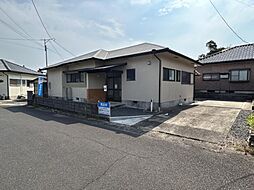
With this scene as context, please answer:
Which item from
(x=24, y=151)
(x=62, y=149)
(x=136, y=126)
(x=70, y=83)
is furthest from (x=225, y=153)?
(x=70, y=83)

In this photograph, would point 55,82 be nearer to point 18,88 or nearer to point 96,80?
point 96,80

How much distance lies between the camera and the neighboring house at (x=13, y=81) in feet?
69.0

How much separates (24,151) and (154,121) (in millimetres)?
5164

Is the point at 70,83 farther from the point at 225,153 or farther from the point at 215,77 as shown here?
the point at 215,77

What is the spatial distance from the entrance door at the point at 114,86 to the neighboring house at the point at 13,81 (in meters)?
15.6

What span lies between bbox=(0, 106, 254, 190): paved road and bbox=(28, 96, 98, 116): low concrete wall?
3.49m

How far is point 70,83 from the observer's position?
50.3 feet

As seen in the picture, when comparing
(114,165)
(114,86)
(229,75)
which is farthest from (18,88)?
(229,75)

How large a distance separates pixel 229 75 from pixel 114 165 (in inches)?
686

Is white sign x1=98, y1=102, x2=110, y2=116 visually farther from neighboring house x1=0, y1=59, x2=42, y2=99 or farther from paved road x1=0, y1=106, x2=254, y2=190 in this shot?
neighboring house x1=0, y1=59, x2=42, y2=99

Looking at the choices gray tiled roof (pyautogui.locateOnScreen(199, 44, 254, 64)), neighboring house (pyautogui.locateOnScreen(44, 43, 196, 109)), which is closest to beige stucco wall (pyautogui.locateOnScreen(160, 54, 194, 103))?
neighboring house (pyautogui.locateOnScreen(44, 43, 196, 109))

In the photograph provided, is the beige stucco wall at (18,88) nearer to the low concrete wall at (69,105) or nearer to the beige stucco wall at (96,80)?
the low concrete wall at (69,105)

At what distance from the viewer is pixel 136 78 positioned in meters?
10.9

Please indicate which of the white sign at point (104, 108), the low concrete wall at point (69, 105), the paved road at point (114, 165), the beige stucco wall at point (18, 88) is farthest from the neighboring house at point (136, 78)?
the beige stucco wall at point (18, 88)
